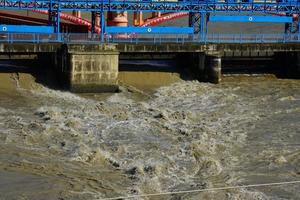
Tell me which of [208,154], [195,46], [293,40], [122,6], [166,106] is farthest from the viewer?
[293,40]

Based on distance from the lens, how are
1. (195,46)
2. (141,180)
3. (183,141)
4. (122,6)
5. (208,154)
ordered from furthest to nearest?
1. (122,6)
2. (195,46)
3. (183,141)
4. (208,154)
5. (141,180)

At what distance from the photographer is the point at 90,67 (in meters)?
36.2

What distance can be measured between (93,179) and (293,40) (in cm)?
3087

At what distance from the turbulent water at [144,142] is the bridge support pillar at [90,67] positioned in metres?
1.04

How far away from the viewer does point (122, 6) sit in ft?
142

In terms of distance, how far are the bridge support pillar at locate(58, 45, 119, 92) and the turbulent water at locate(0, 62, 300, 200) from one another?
1040 millimetres

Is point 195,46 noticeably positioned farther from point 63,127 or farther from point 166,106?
point 63,127

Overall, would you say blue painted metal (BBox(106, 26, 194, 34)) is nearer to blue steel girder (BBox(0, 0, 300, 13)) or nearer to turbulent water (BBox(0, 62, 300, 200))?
blue steel girder (BBox(0, 0, 300, 13))

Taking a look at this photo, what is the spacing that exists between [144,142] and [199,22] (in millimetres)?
24955

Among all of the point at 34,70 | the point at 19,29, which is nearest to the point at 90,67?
the point at 34,70

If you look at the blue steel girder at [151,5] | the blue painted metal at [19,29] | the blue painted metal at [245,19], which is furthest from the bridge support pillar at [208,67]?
the blue painted metal at [19,29]

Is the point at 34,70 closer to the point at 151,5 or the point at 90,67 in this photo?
the point at 90,67

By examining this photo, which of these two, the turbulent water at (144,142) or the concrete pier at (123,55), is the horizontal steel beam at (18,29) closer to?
the concrete pier at (123,55)

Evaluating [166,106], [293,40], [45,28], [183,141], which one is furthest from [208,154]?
[293,40]
